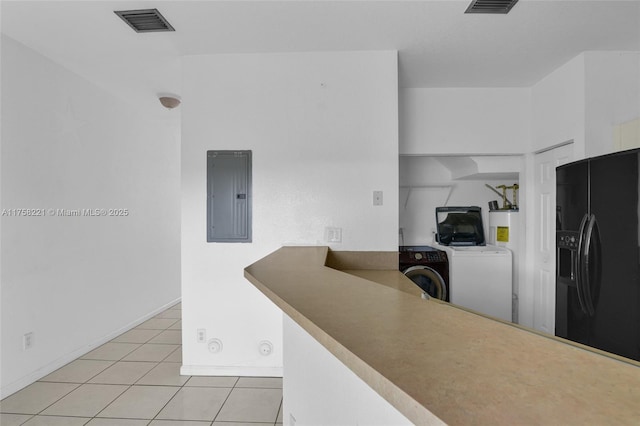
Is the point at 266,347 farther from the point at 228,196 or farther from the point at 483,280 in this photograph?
the point at 483,280

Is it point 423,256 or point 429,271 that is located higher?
point 423,256

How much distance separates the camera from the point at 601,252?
180 cm

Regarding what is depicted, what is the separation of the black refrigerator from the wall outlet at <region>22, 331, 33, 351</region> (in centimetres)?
376

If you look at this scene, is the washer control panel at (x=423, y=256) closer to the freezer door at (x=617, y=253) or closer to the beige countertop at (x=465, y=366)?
the freezer door at (x=617, y=253)

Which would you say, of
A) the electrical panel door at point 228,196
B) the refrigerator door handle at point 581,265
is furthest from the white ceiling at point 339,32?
the refrigerator door handle at point 581,265

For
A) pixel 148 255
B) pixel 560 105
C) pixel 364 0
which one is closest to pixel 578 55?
pixel 560 105

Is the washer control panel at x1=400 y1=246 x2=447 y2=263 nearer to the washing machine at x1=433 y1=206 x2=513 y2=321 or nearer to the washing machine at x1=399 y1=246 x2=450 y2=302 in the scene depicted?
the washing machine at x1=399 y1=246 x2=450 y2=302

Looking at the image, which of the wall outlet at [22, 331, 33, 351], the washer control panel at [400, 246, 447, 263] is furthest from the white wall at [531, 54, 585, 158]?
the wall outlet at [22, 331, 33, 351]

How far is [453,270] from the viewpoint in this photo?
3.41 metres

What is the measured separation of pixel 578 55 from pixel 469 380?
10.2 ft

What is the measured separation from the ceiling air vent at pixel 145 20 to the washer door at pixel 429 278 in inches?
114

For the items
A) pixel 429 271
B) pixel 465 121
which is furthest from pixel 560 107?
pixel 429 271

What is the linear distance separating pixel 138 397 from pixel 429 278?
270 centimetres

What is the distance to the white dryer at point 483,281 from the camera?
11.1ft
